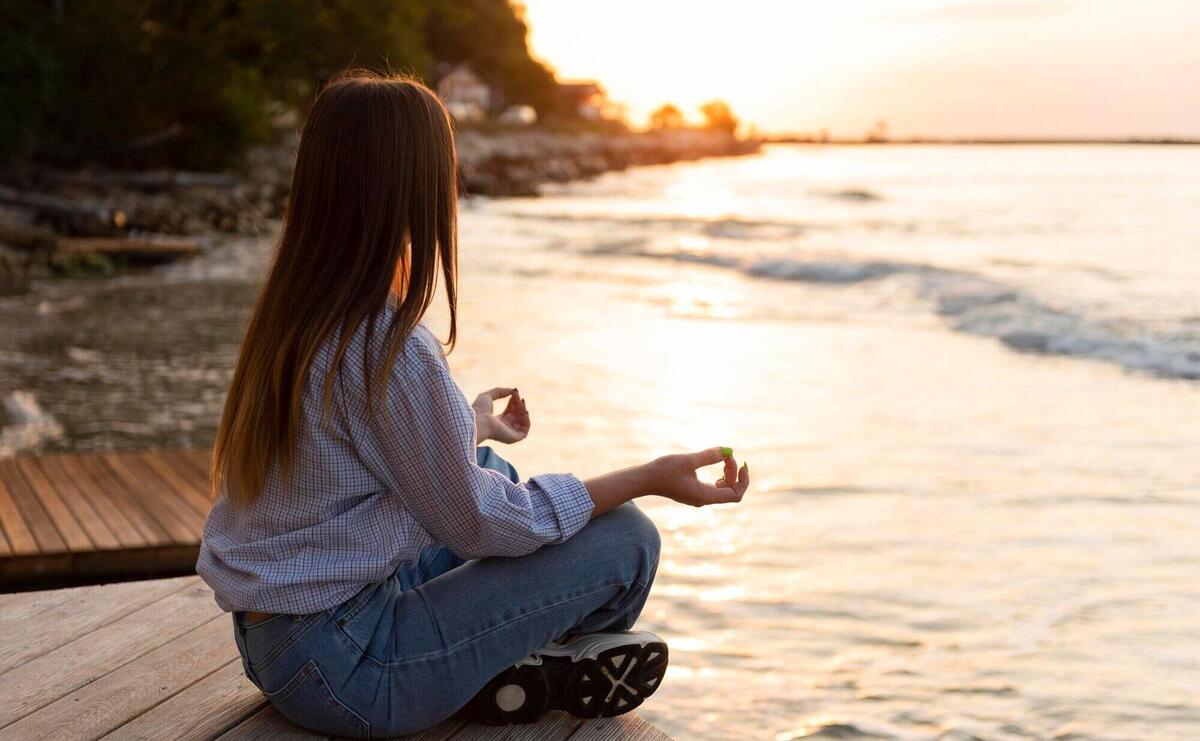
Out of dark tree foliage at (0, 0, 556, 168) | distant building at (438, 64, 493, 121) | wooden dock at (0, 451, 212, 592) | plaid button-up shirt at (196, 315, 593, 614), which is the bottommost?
wooden dock at (0, 451, 212, 592)

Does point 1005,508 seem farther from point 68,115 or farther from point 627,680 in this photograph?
point 68,115

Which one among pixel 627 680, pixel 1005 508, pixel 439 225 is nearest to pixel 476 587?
pixel 627 680

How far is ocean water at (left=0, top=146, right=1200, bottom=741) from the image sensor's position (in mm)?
3246

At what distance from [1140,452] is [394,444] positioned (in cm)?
491

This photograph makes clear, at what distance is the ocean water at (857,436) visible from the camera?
10.6 ft

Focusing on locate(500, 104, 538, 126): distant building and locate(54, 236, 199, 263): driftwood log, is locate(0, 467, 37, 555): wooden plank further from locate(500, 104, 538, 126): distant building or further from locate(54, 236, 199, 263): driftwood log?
locate(500, 104, 538, 126): distant building

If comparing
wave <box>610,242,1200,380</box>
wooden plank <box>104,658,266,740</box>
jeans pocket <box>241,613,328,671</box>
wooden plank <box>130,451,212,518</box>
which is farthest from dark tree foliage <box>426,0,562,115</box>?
jeans pocket <box>241,613,328,671</box>

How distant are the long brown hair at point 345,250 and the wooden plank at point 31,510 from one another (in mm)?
2086

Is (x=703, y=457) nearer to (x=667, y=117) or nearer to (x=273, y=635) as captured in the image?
(x=273, y=635)

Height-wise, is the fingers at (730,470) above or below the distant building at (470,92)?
below

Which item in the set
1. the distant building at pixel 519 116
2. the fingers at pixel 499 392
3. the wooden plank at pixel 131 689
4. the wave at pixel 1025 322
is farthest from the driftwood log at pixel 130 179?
the distant building at pixel 519 116

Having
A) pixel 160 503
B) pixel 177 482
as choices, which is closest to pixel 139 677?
pixel 160 503

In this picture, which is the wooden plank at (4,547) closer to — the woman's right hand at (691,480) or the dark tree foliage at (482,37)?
the woman's right hand at (691,480)

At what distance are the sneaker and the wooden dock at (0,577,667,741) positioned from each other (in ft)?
0.13
